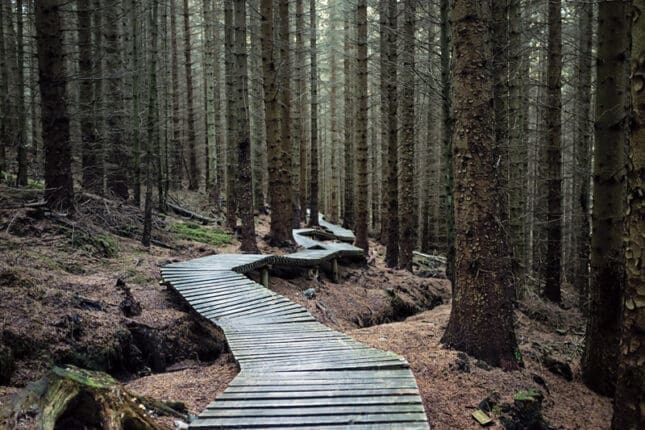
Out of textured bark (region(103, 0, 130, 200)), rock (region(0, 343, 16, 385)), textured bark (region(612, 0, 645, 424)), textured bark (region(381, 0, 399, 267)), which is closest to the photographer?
textured bark (region(612, 0, 645, 424))

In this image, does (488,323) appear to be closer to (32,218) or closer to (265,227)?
(32,218)

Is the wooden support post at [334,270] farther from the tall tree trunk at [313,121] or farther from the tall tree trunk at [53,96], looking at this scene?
the tall tree trunk at [313,121]

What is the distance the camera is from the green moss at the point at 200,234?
1371cm

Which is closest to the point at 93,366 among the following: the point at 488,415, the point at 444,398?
the point at 444,398

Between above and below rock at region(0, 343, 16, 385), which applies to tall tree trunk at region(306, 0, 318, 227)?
above

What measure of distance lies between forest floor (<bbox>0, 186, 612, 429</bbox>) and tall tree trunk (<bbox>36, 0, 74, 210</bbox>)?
818 millimetres

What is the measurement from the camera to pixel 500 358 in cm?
572

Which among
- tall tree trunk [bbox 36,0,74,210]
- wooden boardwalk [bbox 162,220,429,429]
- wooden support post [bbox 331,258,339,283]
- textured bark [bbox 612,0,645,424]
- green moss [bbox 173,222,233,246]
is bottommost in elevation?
wooden support post [bbox 331,258,339,283]

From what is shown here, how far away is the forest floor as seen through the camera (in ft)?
16.6

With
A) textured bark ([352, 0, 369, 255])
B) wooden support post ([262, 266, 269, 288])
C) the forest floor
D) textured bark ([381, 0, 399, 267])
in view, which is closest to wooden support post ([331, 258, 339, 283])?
the forest floor

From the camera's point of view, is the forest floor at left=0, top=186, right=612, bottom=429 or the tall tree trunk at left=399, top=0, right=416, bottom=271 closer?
the forest floor at left=0, top=186, right=612, bottom=429

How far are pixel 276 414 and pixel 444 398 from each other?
1972mm

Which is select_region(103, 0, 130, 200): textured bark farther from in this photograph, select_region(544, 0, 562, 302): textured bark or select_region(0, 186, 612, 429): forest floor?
select_region(544, 0, 562, 302): textured bark

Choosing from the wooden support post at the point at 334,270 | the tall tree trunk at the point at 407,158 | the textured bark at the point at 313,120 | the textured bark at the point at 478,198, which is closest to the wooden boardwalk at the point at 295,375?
the textured bark at the point at 478,198
